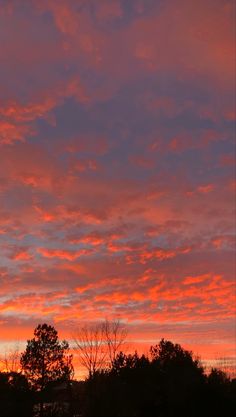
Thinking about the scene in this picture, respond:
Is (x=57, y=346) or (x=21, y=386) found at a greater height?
(x=57, y=346)

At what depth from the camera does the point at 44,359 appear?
57.8m

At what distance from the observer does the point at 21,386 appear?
2104 inches

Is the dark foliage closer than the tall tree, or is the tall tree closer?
the dark foliage

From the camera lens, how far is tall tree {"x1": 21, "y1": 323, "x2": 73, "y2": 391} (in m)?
57.1

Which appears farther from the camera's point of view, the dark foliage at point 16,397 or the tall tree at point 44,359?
the tall tree at point 44,359

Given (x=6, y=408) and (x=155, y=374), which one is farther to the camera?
(x=155, y=374)

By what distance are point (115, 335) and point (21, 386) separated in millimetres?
25164

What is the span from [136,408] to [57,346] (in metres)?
23.7

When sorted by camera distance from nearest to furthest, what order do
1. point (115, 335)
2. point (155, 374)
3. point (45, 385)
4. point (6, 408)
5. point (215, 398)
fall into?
point (215, 398) < point (6, 408) < point (155, 374) < point (45, 385) < point (115, 335)

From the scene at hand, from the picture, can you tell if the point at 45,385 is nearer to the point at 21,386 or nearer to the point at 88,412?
the point at 21,386

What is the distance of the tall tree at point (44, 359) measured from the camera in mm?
57125

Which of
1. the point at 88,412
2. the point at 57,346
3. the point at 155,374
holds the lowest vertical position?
the point at 88,412

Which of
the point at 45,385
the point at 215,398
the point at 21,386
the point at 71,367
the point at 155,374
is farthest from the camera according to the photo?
the point at 71,367

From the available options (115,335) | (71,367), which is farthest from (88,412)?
(115,335)
